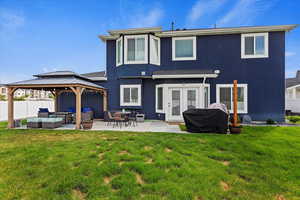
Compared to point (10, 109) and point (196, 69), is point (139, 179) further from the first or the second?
point (10, 109)

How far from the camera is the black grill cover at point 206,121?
6.50 metres

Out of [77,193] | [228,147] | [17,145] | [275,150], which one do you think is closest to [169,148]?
[228,147]

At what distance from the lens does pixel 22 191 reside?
8.52 feet

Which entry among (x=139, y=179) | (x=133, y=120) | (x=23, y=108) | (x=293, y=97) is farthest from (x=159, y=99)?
(x=293, y=97)

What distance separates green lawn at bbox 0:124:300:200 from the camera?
2.57 metres

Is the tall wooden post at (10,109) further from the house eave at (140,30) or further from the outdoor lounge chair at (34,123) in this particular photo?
the house eave at (140,30)

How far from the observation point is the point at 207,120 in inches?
262

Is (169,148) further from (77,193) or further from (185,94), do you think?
(185,94)

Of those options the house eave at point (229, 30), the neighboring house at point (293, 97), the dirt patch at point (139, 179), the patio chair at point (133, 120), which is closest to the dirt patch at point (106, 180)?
the dirt patch at point (139, 179)

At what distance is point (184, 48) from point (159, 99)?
4.57 m

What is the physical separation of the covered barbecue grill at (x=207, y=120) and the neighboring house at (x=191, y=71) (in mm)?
2810

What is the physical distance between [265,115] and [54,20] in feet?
72.1

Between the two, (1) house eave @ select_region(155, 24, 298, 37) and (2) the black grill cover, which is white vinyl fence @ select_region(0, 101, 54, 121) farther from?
(2) the black grill cover

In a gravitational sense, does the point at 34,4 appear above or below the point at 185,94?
above
